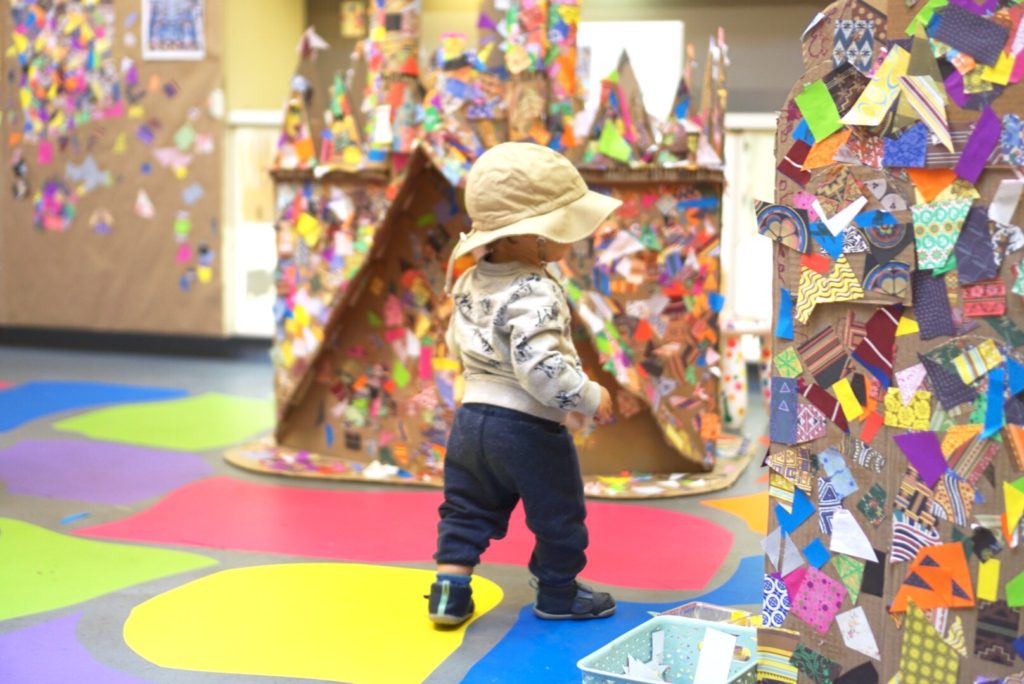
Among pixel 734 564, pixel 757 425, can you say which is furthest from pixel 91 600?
pixel 757 425

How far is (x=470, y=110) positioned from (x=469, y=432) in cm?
151

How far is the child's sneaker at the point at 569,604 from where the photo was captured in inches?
101

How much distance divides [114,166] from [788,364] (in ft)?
17.4

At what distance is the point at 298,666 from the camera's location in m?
2.25

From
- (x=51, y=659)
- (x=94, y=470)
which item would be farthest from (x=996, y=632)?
(x=94, y=470)

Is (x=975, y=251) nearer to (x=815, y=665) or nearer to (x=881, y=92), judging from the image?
(x=881, y=92)

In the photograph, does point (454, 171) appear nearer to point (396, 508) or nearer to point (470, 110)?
point (470, 110)

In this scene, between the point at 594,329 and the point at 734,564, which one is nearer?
the point at 734,564

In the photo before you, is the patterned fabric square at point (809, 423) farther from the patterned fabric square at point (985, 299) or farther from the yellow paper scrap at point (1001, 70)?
the yellow paper scrap at point (1001, 70)

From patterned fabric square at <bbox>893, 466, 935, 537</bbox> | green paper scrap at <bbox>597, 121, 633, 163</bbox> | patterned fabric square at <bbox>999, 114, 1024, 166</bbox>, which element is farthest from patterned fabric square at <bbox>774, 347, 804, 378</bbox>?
green paper scrap at <bbox>597, 121, 633, 163</bbox>

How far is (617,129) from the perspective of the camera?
12.1 feet

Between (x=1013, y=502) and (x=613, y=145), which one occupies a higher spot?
(x=613, y=145)

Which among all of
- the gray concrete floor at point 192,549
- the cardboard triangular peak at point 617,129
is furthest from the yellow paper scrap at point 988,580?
the cardboard triangular peak at point 617,129

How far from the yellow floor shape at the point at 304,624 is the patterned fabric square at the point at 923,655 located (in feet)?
2.93
